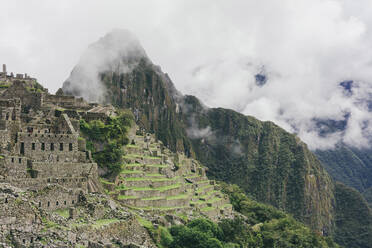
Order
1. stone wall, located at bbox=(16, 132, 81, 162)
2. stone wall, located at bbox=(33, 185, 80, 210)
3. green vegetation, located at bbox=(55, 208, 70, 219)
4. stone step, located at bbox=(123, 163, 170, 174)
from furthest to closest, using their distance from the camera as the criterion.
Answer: stone step, located at bbox=(123, 163, 170, 174) < stone wall, located at bbox=(16, 132, 81, 162) < green vegetation, located at bbox=(55, 208, 70, 219) < stone wall, located at bbox=(33, 185, 80, 210)

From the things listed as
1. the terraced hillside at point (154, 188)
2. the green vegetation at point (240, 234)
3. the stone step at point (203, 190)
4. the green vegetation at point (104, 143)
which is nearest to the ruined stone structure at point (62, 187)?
the terraced hillside at point (154, 188)

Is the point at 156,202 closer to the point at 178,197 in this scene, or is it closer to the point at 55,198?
the point at 178,197

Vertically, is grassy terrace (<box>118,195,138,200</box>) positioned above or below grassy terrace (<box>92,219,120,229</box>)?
above

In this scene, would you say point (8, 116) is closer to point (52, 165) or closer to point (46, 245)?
point (52, 165)

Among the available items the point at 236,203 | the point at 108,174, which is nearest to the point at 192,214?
the point at 108,174

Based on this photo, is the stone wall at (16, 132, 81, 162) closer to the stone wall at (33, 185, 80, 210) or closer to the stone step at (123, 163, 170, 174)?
the stone wall at (33, 185, 80, 210)

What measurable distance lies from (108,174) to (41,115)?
766 centimetres

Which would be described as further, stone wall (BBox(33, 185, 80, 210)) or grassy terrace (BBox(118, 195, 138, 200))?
grassy terrace (BBox(118, 195, 138, 200))

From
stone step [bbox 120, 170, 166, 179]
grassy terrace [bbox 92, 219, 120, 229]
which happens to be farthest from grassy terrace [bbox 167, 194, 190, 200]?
grassy terrace [bbox 92, 219, 120, 229]

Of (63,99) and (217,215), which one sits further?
(217,215)

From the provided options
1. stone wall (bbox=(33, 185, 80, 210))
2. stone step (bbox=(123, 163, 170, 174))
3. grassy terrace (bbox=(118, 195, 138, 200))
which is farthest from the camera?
stone step (bbox=(123, 163, 170, 174))

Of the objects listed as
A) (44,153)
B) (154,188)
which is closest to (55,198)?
(44,153)

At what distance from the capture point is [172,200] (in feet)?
144

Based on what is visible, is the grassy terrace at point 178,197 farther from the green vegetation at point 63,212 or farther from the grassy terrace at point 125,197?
the green vegetation at point 63,212
